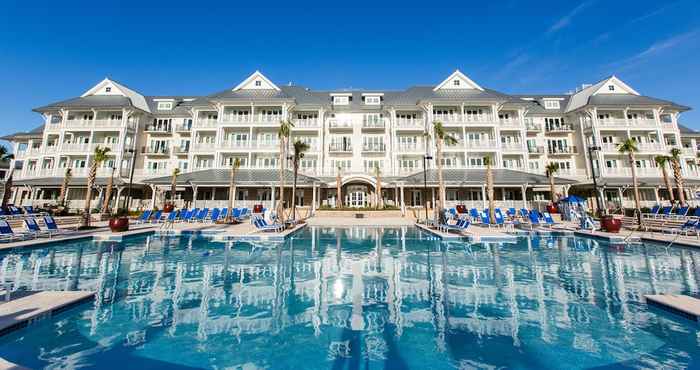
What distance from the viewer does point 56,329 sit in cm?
448

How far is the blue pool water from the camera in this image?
12.7 feet

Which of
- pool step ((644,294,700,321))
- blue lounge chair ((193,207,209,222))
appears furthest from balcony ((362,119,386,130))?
pool step ((644,294,700,321))

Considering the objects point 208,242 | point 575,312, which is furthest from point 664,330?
point 208,242

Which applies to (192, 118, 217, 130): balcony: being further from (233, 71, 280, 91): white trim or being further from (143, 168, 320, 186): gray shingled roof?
(143, 168, 320, 186): gray shingled roof

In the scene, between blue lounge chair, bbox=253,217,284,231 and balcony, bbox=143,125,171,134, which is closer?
blue lounge chair, bbox=253,217,284,231

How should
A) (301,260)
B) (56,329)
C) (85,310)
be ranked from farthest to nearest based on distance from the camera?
1. (301,260)
2. (85,310)
3. (56,329)

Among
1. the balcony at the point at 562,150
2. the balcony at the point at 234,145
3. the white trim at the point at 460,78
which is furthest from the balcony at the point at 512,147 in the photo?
the balcony at the point at 234,145

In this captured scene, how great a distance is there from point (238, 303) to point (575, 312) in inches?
272

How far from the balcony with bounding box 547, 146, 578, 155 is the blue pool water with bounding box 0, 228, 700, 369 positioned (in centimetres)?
2681

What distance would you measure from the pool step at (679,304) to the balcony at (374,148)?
2772cm

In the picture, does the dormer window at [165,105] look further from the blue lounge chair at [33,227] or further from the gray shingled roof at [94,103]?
the blue lounge chair at [33,227]

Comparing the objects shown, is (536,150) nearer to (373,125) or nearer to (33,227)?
(373,125)

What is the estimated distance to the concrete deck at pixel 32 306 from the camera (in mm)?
4250

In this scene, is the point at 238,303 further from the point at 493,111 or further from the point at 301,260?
the point at 493,111
